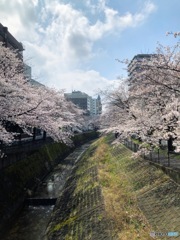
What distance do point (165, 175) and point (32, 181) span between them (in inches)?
588

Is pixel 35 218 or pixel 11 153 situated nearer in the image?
pixel 35 218

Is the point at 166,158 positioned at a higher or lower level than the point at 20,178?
higher

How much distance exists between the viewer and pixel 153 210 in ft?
39.8

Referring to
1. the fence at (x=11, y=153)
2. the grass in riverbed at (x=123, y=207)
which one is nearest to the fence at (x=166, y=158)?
the grass in riverbed at (x=123, y=207)

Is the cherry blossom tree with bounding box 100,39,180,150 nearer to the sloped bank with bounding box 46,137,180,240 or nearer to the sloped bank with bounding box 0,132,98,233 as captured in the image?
the sloped bank with bounding box 46,137,180,240

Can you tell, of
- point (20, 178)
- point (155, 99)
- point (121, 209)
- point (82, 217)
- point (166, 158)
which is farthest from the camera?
point (20, 178)

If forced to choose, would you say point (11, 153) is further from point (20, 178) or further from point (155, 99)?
point (155, 99)

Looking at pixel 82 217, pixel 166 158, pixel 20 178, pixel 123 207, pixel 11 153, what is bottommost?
pixel 82 217

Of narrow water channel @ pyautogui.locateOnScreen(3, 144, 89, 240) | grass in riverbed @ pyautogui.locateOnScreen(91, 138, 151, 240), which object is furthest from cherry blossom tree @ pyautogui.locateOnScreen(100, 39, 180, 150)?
narrow water channel @ pyautogui.locateOnScreen(3, 144, 89, 240)

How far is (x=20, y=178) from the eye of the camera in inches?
876

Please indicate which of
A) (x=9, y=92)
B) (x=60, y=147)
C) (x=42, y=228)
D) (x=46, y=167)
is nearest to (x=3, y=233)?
(x=42, y=228)

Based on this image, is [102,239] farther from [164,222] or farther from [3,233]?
[3,233]

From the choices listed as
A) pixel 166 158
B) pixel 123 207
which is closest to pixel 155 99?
pixel 166 158

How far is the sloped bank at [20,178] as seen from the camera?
17.7 meters
